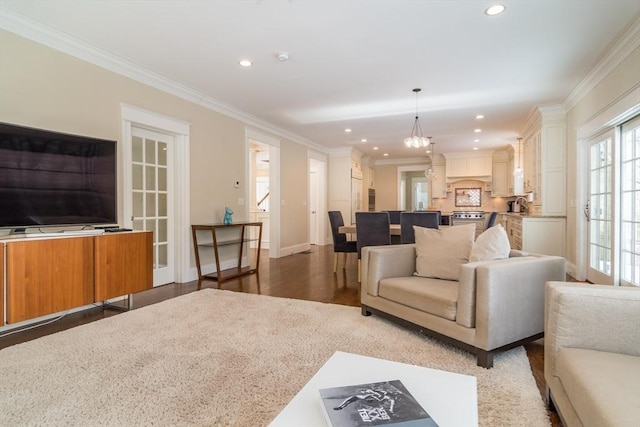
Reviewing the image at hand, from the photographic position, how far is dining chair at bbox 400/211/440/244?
4.20m

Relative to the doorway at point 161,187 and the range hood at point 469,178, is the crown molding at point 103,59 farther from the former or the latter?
the range hood at point 469,178

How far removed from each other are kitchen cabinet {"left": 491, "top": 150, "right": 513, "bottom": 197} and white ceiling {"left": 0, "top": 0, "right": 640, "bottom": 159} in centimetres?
433

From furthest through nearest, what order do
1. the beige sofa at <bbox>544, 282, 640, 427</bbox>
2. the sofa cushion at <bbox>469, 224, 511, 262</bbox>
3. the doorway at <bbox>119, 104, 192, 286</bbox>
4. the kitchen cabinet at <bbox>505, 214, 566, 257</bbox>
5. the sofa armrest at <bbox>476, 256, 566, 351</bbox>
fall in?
the kitchen cabinet at <bbox>505, 214, 566, 257</bbox> → the doorway at <bbox>119, 104, 192, 286</bbox> → the sofa cushion at <bbox>469, 224, 511, 262</bbox> → the sofa armrest at <bbox>476, 256, 566, 351</bbox> → the beige sofa at <bbox>544, 282, 640, 427</bbox>

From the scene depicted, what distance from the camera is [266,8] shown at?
2.69m

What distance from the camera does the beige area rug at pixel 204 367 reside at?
163 cm

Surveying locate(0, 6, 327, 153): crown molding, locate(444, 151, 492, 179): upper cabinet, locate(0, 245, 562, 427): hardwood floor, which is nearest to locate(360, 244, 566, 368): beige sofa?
locate(0, 245, 562, 427): hardwood floor

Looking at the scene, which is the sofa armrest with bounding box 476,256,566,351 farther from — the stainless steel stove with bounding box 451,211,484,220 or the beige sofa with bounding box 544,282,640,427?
the stainless steel stove with bounding box 451,211,484,220

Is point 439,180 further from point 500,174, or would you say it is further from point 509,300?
point 509,300

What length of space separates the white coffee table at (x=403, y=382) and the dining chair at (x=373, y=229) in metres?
2.99

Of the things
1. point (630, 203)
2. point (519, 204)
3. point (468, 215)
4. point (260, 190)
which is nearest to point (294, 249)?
point (260, 190)

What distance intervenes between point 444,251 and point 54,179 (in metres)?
3.37

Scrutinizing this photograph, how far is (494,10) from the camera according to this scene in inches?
106

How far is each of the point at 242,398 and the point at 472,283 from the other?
4.93 feet

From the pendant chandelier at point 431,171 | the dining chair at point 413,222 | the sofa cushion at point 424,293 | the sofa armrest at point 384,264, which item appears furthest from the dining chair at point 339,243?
the pendant chandelier at point 431,171
